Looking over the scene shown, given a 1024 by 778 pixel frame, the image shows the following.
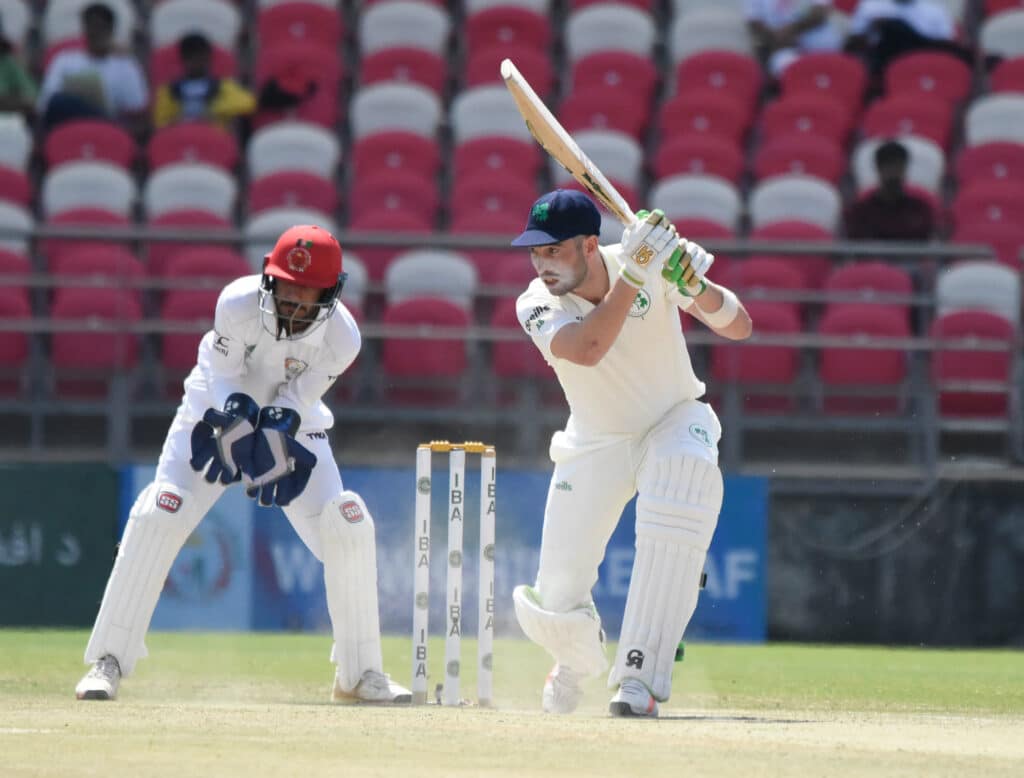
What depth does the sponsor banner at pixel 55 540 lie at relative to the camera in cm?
1150

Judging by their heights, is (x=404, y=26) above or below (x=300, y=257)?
above

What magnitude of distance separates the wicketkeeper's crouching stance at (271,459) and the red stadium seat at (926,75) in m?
8.18

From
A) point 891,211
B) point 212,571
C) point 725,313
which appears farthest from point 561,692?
point 891,211

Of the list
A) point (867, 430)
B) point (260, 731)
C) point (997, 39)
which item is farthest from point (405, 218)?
point (260, 731)

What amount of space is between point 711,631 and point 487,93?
4789mm

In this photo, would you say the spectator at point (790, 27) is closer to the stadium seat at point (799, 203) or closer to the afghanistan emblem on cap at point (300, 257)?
the stadium seat at point (799, 203)

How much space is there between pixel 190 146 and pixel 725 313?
7835mm

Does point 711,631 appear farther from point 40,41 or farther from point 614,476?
point 40,41

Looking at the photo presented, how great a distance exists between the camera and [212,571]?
11.5 meters

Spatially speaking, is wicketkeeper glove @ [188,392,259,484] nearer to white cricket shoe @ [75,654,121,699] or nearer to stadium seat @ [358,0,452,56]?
white cricket shoe @ [75,654,121,699]

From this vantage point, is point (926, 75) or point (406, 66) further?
point (406, 66)

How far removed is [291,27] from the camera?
1517 cm

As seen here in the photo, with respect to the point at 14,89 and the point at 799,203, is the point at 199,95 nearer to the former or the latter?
the point at 14,89

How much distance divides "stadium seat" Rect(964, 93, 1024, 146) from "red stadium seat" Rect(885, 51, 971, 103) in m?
0.50
